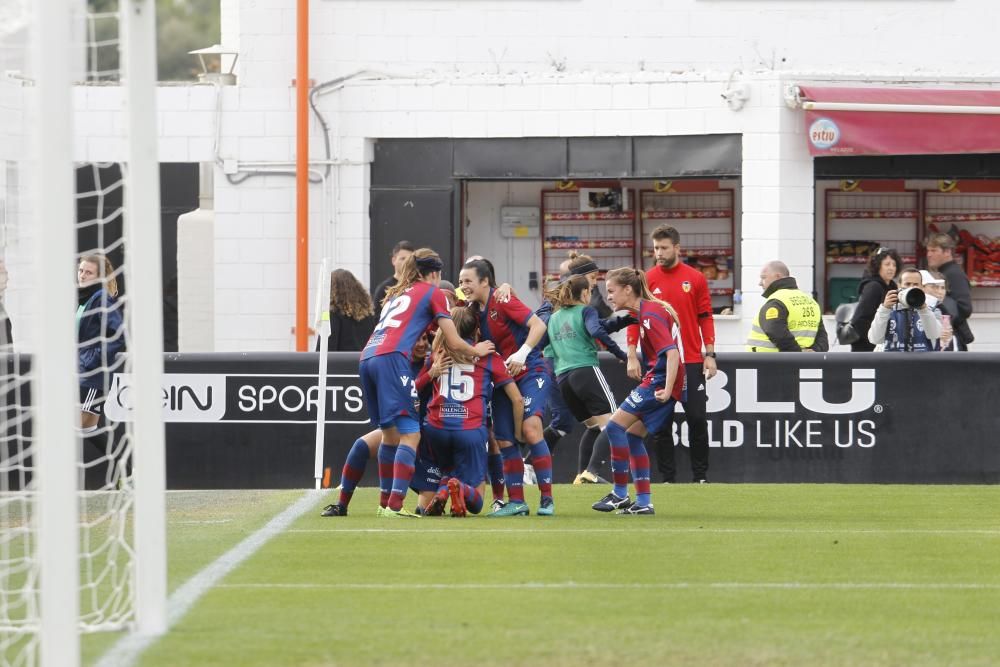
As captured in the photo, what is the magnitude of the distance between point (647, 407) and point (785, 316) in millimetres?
4319

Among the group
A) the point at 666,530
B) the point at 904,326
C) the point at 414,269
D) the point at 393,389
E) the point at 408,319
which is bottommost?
the point at 666,530

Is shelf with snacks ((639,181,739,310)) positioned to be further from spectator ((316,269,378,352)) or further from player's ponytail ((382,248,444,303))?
player's ponytail ((382,248,444,303))

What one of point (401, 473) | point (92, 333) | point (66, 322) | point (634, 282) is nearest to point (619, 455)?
point (634, 282)

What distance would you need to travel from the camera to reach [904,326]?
1450cm

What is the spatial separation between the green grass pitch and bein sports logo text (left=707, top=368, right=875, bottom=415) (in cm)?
273

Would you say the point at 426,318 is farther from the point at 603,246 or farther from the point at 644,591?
the point at 603,246

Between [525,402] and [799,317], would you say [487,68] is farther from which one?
[525,402]

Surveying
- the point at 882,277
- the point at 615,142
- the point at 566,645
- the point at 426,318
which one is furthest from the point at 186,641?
the point at 615,142

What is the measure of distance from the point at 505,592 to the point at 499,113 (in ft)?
38.7

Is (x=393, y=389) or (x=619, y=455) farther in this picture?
(x=619, y=455)

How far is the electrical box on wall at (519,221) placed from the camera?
64.0ft

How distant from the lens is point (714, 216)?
63.5ft

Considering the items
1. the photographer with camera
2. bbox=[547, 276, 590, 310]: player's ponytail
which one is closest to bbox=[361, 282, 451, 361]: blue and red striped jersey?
bbox=[547, 276, 590, 310]: player's ponytail

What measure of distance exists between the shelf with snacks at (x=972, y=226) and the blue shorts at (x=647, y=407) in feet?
31.9
